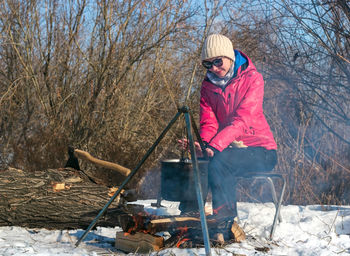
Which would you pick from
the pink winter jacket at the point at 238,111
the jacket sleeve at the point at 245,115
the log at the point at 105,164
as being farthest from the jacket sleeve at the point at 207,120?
the log at the point at 105,164

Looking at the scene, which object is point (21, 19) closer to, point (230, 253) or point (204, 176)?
point (204, 176)

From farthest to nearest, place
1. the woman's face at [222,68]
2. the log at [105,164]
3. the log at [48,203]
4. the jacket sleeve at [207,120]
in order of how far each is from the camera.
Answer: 1. the log at [105,164]
2. the log at [48,203]
3. the jacket sleeve at [207,120]
4. the woman's face at [222,68]

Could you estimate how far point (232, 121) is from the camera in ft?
11.6

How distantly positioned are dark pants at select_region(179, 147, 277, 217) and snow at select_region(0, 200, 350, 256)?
1.25ft

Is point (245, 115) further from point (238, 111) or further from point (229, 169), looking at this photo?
point (229, 169)

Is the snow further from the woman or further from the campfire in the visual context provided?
the woman

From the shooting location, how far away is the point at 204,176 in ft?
10.4

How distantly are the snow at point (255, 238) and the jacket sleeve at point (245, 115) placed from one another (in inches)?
33.3

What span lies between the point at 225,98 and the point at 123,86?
3.31 m

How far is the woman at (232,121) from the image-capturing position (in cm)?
356

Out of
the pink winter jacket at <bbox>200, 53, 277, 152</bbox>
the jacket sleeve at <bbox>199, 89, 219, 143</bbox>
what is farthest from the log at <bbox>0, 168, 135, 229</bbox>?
the pink winter jacket at <bbox>200, 53, 277, 152</bbox>

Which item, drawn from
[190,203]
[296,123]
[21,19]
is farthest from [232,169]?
[21,19]

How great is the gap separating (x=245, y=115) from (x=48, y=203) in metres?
2.12

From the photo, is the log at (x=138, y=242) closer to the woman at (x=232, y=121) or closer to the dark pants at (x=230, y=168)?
the woman at (x=232, y=121)
